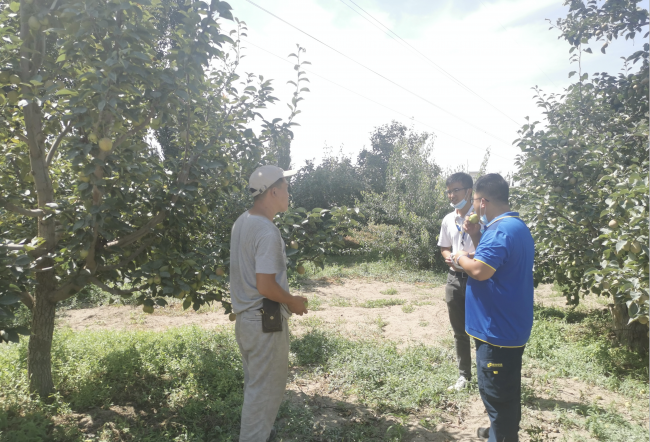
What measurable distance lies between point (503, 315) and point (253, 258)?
1469 millimetres

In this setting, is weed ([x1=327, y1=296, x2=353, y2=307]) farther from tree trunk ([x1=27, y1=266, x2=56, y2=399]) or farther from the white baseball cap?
the white baseball cap

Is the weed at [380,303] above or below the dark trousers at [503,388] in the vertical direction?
below

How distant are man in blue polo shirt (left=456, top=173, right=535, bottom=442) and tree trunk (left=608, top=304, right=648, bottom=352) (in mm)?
3062

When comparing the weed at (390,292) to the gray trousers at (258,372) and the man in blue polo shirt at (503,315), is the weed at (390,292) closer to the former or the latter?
the man in blue polo shirt at (503,315)

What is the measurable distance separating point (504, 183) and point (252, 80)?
223cm

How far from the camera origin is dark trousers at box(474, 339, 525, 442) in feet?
7.52

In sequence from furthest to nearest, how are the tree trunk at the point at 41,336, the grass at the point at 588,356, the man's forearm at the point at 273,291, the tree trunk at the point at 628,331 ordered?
the tree trunk at the point at 628,331 < the grass at the point at 588,356 < the tree trunk at the point at 41,336 < the man's forearm at the point at 273,291

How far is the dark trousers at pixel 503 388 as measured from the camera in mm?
2293

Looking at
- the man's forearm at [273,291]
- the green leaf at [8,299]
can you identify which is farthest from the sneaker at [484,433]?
the green leaf at [8,299]

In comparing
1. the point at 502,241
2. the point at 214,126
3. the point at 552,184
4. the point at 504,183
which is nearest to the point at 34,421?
the point at 214,126

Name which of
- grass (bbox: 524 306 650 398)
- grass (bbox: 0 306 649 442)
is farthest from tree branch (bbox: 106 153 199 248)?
grass (bbox: 524 306 650 398)

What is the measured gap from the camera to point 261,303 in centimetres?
234

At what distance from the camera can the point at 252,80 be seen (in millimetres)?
3512

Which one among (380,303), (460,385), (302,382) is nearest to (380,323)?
(380,303)
